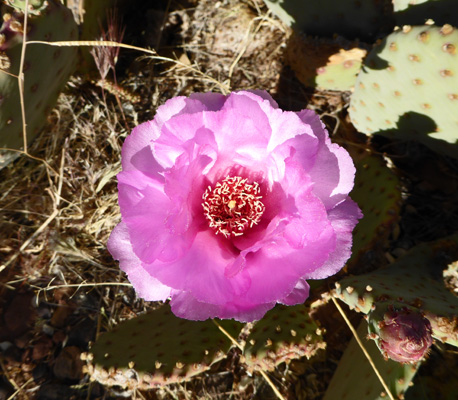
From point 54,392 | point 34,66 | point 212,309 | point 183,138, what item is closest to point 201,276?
point 212,309

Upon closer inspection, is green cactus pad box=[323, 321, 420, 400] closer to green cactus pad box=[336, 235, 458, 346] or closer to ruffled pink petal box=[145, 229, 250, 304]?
green cactus pad box=[336, 235, 458, 346]

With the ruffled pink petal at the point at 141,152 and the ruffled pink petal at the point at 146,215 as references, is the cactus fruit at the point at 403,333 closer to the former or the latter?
the ruffled pink petal at the point at 146,215

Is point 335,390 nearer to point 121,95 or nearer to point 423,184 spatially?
point 423,184

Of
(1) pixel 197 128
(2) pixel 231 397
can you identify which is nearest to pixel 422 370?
(2) pixel 231 397

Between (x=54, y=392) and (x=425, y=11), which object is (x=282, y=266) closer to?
(x=425, y=11)

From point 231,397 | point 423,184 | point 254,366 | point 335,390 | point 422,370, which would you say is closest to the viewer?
point 254,366

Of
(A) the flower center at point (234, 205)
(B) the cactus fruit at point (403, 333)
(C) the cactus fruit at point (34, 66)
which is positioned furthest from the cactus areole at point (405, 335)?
(C) the cactus fruit at point (34, 66)

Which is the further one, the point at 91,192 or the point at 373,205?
the point at 91,192
